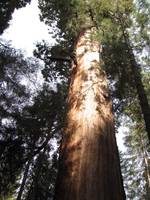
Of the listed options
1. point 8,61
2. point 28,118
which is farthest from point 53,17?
point 28,118

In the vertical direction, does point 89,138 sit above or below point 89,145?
above

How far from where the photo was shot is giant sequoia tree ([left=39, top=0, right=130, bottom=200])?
10.2 feet

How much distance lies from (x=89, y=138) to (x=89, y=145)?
0.13 meters

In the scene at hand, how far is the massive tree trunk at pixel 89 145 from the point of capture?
309 centimetres

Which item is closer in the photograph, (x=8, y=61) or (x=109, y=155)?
(x=109, y=155)

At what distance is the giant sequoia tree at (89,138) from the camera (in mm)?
3111

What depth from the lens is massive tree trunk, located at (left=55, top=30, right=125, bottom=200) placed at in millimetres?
3094

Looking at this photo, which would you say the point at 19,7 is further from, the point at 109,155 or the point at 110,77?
the point at 109,155

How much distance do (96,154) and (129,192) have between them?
22.3m

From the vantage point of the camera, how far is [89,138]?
145 inches

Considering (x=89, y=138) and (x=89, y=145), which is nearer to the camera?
(x=89, y=145)

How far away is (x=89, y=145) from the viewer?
11.7 feet

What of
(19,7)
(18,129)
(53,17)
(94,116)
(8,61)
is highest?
(19,7)

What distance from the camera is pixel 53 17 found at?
31.6ft
